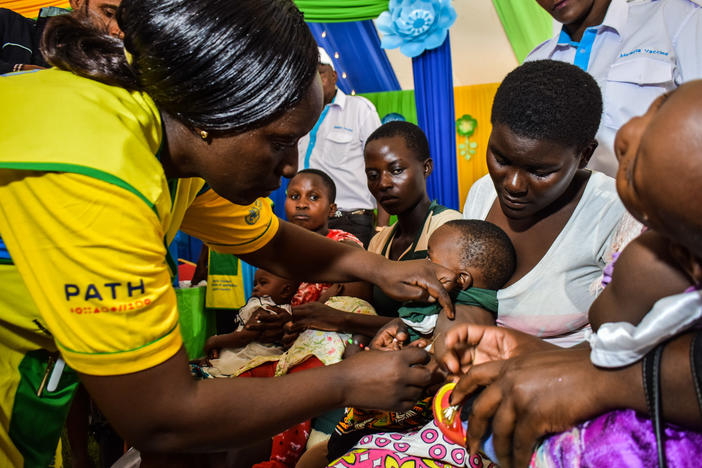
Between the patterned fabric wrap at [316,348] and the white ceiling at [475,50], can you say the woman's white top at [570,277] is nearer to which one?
the patterned fabric wrap at [316,348]

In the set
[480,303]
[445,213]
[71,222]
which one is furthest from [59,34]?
[445,213]

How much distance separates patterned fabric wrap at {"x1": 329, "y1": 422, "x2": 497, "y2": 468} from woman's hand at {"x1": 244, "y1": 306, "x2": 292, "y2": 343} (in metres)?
1.17

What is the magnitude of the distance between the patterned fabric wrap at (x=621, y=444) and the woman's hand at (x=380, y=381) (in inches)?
16.2

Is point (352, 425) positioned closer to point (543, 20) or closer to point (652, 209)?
point (652, 209)

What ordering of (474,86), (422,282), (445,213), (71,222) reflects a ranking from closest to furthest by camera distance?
(71,222) < (422,282) < (445,213) < (474,86)

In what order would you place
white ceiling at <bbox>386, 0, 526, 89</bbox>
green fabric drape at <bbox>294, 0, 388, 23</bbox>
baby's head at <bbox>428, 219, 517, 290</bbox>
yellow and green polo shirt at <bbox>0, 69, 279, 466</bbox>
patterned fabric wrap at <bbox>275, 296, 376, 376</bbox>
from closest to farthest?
yellow and green polo shirt at <bbox>0, 69, 279, 466</bbox>
baby's head at <bbox>428, 219, 517, 290</bbox>
patterned fabric wrap at <bbox>275, 296, 376, 376</bbox>
green fabric drape at <bbox>294, 0, 388, 23</bbox>
white ceiling at <bbox>386, 0, 526, 89</bbox>

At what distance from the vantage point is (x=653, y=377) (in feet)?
2.32

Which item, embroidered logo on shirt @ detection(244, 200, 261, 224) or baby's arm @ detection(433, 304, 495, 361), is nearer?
baby's arm @ detection(433, 304, 495, 361)

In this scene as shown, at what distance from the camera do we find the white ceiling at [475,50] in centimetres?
674

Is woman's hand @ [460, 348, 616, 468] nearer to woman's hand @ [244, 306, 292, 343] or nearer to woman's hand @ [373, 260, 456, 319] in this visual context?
woman's hand @ [373, 260, 456, 319]

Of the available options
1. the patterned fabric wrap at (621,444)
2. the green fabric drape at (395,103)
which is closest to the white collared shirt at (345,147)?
the green fabric drape at (395,103)

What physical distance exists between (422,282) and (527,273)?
0.36 m

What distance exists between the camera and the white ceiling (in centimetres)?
674

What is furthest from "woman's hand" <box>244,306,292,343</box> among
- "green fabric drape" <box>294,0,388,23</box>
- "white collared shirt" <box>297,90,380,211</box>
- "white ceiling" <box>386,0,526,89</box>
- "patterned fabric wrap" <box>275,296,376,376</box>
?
"white ceiling" <box>386,0,526,89</box>
